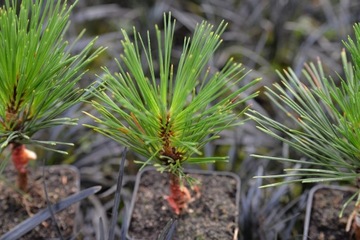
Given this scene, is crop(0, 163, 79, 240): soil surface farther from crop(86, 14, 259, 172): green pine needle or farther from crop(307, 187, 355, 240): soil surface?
crop(307, 187, 355, 240): soil surface

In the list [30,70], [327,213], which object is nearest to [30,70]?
[30,70]

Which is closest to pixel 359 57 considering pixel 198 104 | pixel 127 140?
pixel 198 104

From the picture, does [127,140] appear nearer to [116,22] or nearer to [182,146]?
[182,146]

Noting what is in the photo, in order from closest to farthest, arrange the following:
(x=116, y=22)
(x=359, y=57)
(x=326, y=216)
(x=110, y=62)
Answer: (x=359, y=57), (x=326, y=216), (x=110, y=62), (x=116, y=22)

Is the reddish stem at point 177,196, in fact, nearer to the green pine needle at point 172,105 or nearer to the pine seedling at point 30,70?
the green pine needle at point 172,105

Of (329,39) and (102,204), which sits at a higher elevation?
(329,39)

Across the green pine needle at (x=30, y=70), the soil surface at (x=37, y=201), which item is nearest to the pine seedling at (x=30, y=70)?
the green pine needle at (x=30, y=70)
